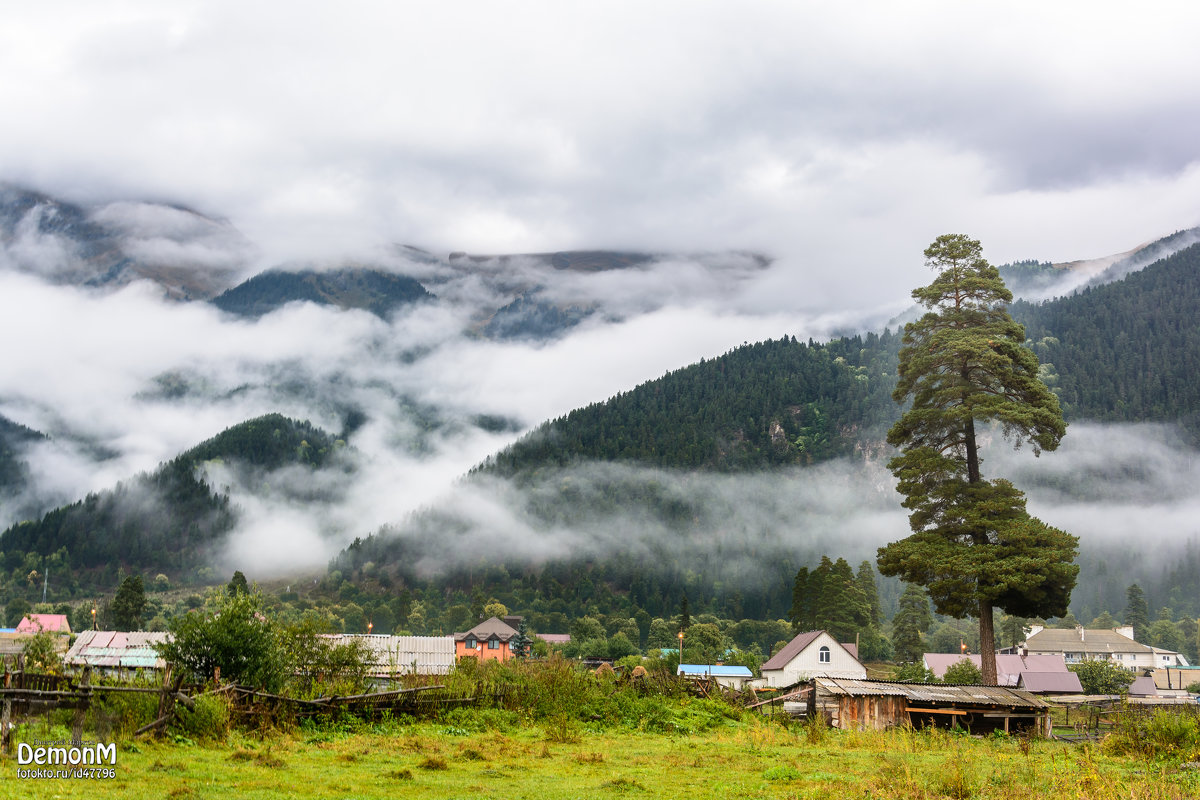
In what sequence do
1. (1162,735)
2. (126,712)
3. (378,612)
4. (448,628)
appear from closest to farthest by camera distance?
(126,712) < (1162,735) < (448,628) < (378,612)

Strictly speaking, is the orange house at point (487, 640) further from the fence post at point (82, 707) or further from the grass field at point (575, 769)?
the fence post at point (82, 707)

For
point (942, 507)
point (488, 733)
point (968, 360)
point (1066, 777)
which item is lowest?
point (488, 733)

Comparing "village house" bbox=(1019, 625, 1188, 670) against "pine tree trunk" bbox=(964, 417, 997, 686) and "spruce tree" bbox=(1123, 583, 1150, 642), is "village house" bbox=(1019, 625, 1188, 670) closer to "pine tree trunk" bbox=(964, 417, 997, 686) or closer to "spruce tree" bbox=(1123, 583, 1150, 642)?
"spruce tree" bbox=(1123, 583, 1150, 642)

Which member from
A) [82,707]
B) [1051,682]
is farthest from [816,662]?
[82,707]

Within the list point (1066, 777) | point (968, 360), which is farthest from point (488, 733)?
point (968, 360)

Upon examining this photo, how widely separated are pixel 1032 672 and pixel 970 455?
4470 centimetres

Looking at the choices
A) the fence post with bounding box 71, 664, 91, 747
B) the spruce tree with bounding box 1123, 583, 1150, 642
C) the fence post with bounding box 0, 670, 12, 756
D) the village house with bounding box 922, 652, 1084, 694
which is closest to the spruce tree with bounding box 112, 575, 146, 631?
the village house with bounding box 922, 652, 1084, 694

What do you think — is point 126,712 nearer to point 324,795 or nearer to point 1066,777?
point 324,795

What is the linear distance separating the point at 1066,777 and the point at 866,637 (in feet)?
346

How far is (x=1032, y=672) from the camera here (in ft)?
257

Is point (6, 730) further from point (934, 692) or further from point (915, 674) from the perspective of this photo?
point (915, 674)

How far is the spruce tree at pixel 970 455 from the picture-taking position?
40062 mm

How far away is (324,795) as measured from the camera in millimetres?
15547

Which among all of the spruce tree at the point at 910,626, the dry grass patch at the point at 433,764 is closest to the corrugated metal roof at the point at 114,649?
the dry grass patch at the point at 433,764
